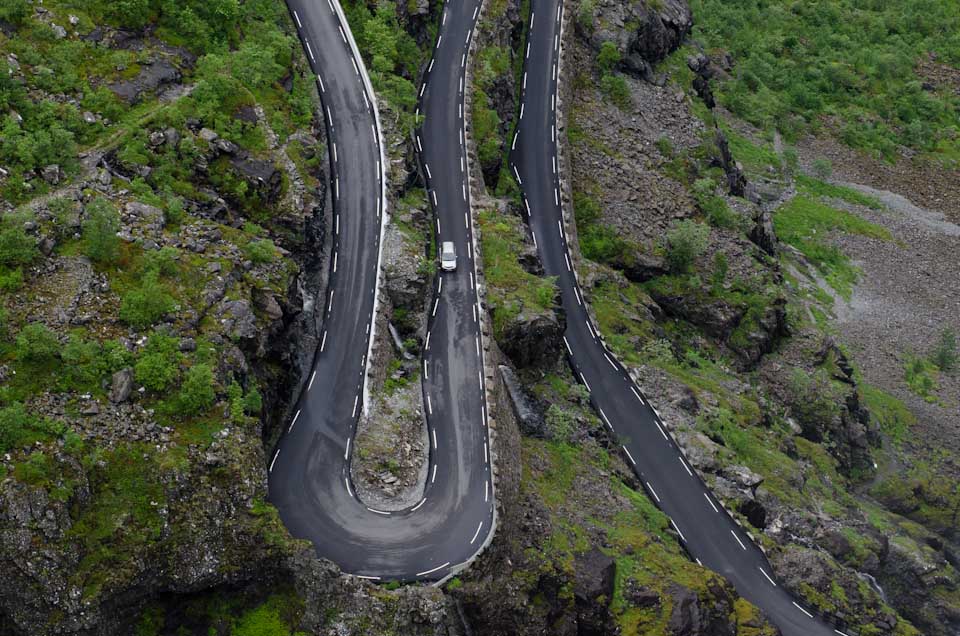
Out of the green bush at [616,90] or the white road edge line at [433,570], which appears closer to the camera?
the white road edge line at [433,570]

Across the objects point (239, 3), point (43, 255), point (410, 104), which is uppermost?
point (239, 3)

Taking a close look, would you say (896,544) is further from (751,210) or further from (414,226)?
(414,226)

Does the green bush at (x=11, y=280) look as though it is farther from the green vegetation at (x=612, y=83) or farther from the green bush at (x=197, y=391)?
the green vegetation at (x=612, y=83)

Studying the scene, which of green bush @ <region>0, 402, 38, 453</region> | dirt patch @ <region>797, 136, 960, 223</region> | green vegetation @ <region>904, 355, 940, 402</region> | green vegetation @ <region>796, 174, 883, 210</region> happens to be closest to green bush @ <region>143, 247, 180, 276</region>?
green bush @ <region>0, 402, 38, 453</region>

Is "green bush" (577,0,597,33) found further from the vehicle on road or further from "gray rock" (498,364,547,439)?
"gray rock" (498,364,547,439)

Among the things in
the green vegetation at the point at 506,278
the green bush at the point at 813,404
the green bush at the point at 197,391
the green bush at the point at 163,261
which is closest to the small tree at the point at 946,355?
the green bush at the point at 813,404

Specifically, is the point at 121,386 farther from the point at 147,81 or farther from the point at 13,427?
the point at 147,81

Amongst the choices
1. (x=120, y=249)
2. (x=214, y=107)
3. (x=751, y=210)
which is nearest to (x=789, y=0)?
(x=751, y=210)
